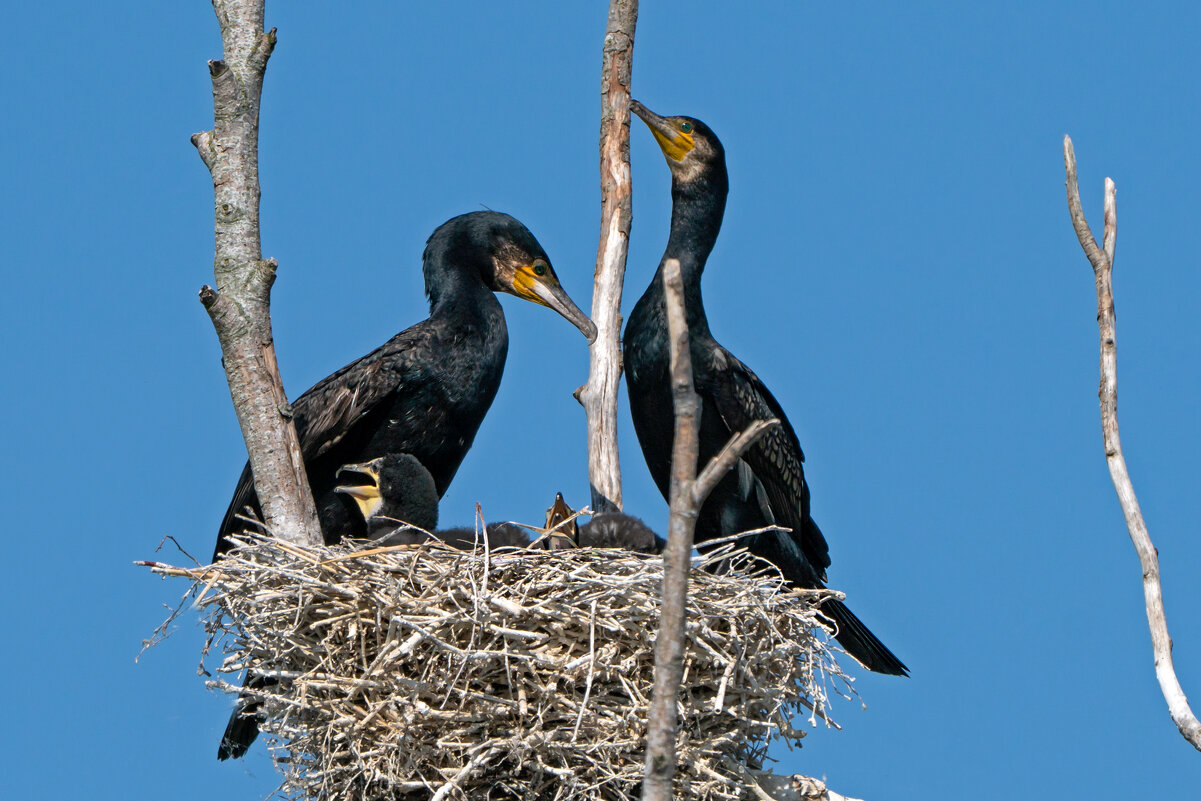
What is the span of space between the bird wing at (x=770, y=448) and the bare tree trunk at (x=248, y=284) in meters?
2.17

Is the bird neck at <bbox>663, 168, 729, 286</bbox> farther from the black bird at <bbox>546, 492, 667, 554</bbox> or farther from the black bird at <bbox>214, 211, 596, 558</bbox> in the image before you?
the black bird at <bbox>546, 492, 667, 554</bbox>

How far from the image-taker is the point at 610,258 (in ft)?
23.0

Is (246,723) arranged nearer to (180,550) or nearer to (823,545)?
(180,550)

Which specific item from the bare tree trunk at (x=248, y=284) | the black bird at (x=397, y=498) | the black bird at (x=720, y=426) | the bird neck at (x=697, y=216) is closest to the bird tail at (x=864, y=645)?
the black bird at (x=720, y=426)

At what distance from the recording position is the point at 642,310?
6.80 metres

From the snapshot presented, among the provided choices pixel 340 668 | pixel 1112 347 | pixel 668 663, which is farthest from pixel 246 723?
pixel 1112 347

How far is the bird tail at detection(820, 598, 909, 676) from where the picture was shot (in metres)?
6.76

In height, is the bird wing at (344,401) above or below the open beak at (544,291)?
below

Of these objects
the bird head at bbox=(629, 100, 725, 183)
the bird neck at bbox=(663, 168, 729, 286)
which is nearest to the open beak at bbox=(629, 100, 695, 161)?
the bird head at bbox=(629, 100, 725, 183)

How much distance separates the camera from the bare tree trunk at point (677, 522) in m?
3.29

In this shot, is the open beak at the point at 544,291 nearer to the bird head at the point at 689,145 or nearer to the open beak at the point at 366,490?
the bird head at the point at 689,145

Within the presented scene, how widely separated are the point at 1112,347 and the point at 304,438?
3.29m

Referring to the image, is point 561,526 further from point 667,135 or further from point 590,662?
point 667,135

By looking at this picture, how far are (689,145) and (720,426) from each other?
4.63ft
